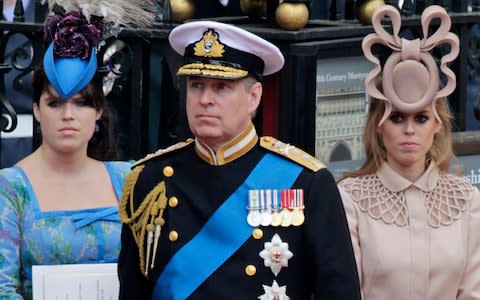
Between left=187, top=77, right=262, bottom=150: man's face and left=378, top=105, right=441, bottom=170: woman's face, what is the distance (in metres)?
0.90

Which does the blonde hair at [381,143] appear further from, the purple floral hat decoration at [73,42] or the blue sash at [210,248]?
the purple floral hat decoration at [73,42]

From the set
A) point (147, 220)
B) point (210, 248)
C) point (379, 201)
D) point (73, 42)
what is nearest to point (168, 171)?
point (147, 220)

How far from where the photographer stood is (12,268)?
19.5 ft

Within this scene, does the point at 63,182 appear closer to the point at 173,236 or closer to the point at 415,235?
the point at 173,236

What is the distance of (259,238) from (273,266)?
0.36 feet

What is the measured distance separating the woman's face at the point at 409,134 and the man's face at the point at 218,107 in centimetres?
90

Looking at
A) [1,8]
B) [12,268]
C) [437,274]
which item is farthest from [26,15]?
[437,274]

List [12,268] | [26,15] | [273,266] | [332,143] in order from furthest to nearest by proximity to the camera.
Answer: [26,15] → [332,143] → [12,268] → [273,266]

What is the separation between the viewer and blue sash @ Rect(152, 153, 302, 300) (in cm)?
536

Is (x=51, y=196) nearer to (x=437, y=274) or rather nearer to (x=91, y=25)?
(x=91, y=25)

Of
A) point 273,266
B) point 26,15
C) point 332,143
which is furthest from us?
point 26,15

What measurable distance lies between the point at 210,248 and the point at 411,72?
125 cm

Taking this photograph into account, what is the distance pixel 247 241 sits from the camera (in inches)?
212

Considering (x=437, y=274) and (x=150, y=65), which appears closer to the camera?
(x=437, y=274)
